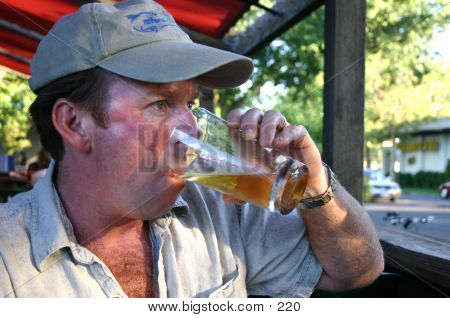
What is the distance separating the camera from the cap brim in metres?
1.22


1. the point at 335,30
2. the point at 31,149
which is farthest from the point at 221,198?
the point at 31,149

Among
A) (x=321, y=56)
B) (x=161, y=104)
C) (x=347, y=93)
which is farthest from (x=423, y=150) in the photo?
(x=161, y=104)

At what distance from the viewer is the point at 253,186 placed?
44.1 inches

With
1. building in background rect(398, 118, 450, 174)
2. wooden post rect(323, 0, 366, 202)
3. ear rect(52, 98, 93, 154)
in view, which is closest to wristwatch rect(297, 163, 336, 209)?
ear rect(52, 98, 93, 154)

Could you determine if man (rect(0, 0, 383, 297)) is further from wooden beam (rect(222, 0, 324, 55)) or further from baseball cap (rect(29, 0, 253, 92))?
wooden beam (rect(222, 0, 324, 55))

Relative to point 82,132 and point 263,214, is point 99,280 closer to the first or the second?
point 82,132

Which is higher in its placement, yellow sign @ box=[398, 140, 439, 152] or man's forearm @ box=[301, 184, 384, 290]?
yellow sign @ box=[398, 140, 439, 152]

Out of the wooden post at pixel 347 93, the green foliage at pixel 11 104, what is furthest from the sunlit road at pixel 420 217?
the green foliage at pixel 11 104

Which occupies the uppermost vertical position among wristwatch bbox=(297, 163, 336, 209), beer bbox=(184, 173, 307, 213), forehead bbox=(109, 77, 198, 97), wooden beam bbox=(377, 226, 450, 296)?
forehead bbox=(109, 77, 198, 97)

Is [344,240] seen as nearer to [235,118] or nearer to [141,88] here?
[235,118]

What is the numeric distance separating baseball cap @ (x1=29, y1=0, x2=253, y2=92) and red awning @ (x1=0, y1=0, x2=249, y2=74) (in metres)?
1.99

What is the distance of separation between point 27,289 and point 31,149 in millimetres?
21915

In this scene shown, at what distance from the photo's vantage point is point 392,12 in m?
6.64

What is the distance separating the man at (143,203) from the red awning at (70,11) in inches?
80.2
